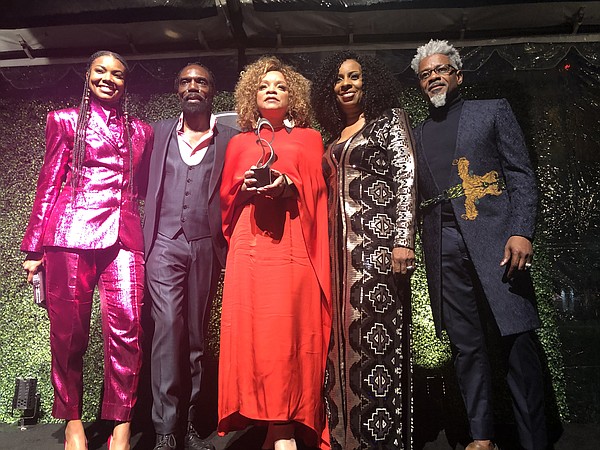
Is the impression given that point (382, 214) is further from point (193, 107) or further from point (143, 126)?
point (143, 126)

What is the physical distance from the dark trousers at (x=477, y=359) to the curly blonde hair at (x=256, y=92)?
1.16 meters

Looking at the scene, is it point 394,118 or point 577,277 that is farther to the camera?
point 577,277

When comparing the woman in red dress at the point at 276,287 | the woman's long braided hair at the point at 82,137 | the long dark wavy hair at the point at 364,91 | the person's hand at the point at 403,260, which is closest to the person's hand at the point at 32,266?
the woman's long braided hair at the point at 82,137

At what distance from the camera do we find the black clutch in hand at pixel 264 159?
8.67ft

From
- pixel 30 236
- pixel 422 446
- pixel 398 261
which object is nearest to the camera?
pixel 398 261

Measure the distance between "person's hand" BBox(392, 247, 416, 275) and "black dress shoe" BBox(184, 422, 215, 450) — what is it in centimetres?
155

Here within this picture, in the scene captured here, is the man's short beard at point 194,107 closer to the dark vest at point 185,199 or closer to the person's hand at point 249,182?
the dark vest at point 185,199

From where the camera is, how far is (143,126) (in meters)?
3.29

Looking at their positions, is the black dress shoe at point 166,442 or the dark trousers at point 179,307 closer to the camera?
the black dress shoe at point 166,442

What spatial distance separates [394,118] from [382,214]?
610 mm

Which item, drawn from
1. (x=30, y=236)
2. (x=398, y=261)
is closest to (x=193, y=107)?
(x=30, y=236)

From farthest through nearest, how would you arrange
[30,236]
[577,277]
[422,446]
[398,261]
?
[577,277] → [422,446] → [30,236] → [398,261]

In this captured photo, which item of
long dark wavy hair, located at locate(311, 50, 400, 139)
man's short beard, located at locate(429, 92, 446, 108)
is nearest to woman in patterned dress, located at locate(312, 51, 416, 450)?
long dark wavy hair, located at locate(311, 50, 400, 139)

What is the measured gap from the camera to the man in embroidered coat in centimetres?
268
